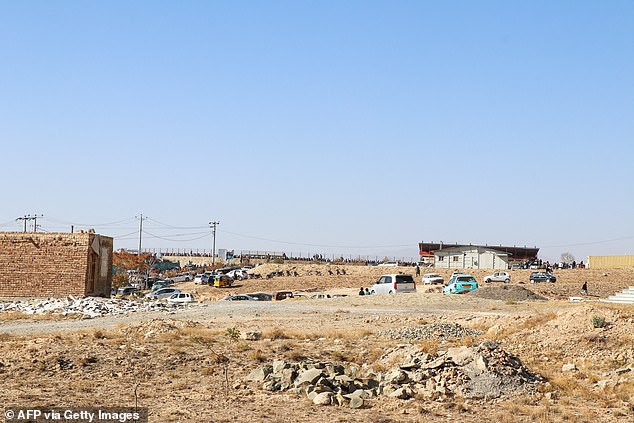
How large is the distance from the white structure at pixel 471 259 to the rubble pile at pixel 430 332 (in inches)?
2904

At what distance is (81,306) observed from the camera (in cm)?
3544

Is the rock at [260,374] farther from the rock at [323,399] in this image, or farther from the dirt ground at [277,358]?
the rock at [323,399]

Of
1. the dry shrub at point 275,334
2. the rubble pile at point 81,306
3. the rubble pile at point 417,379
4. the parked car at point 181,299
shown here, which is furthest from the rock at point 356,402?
the parked car at point 181,299

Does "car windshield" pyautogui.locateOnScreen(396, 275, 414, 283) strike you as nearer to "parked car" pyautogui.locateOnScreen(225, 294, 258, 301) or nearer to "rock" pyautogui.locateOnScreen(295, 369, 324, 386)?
"parked car" pyautogui.locateOnScreen(225, 294, 258, 301)

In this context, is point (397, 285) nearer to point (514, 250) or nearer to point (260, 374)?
point (260, 374)

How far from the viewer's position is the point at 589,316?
74.9ft

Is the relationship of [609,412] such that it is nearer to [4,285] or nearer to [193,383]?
[193,383]

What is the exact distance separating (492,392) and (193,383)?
6888 mm

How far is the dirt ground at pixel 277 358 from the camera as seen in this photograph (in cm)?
1387

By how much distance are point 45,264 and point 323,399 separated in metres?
29.6

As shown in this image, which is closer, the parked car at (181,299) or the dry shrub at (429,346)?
the dry shrub at (429,346)

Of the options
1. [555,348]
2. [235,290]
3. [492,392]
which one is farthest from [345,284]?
[492,392]

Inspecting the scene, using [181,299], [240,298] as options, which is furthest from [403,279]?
[181,299]

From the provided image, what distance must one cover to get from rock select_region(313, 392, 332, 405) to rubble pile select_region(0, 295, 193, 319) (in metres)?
21.2
